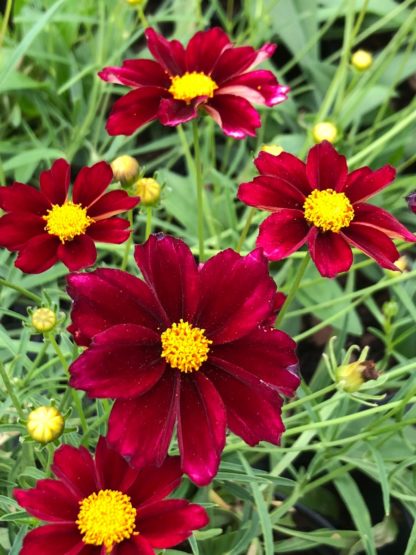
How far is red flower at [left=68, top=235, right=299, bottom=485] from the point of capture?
48 centimetres

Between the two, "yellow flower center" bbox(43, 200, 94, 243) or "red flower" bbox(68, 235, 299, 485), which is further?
"yellow flower center" bbox(43, 200, 94, 243)

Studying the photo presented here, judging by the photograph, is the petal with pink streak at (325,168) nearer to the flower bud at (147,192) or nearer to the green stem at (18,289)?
the flower bud at (147,192)

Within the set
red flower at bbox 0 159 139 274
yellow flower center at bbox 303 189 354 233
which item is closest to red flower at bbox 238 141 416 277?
yellow flower center at bbox 303 189 354 233

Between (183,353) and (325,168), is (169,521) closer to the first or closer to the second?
(183,353)

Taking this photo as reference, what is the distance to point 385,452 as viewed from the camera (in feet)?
2.95

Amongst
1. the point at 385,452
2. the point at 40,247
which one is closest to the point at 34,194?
the point at 40,247

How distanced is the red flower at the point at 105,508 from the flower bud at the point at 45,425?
0.08 feet

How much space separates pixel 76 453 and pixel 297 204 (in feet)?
0.89

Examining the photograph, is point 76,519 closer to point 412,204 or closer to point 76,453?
point 76,453

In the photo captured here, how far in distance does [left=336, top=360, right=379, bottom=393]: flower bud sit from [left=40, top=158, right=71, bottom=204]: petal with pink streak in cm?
29

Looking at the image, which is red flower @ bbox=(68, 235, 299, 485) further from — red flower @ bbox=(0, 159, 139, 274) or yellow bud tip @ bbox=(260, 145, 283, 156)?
yellow bud tip @ bbox=(260, 145, 283, 156)

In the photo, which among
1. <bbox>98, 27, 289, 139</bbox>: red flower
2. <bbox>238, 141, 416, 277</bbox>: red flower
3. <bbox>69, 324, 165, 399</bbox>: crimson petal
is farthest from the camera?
<bbox>98, 27, 289, 139</bbox>: red flower

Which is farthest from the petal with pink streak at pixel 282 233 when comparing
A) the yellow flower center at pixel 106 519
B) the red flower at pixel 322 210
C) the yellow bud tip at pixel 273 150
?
the yellow flower center at pixel 106 519

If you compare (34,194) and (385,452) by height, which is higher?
(34,194)
